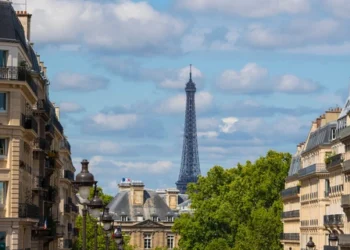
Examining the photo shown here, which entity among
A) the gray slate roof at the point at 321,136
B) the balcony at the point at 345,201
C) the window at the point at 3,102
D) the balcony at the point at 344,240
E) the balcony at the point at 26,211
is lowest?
the balcony at the point at 26,211

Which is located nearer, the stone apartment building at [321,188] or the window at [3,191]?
the window at [3,191]

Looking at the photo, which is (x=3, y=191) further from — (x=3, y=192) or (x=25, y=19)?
(x=25, y=19)

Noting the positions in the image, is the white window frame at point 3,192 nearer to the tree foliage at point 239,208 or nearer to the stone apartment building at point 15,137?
the stone apartment building at point 15,137

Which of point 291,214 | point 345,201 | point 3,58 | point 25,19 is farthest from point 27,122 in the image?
point 291,214

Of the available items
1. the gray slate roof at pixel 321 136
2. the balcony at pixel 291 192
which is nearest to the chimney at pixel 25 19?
the gray slate roof at pixel 321 136

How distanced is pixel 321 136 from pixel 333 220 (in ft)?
39.1

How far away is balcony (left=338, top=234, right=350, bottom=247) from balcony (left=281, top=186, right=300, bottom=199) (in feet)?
106

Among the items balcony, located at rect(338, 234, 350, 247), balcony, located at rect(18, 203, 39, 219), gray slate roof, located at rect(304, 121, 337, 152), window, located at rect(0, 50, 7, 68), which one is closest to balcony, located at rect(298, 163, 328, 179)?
gray slate roof, located at rect(304, 121, 337, 152)

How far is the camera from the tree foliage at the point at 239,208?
469ft

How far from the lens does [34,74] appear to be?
3211 inches

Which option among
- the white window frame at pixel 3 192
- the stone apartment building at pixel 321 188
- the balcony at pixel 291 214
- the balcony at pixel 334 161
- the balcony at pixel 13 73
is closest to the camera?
the balcony at pixel 13 73

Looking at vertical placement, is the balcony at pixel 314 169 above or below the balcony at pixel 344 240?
above

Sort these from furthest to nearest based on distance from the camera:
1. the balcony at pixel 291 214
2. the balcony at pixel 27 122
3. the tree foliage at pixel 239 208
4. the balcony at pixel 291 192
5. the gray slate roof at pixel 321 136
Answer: the tree foliage at pixel 239 208, the balcony at pixel 291 214, the balcony at pixel 291 192, the gray slate roof at pixel 321 136, the balcony at pixel 27 122

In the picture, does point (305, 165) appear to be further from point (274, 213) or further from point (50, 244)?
point (50, 244)
